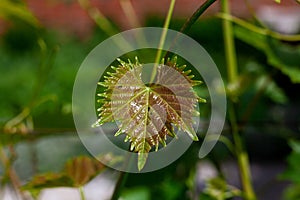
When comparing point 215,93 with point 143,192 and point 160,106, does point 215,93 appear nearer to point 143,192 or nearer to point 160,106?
point 143,192

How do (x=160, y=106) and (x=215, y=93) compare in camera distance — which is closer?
(x=160, y=106)

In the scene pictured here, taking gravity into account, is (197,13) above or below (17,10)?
below

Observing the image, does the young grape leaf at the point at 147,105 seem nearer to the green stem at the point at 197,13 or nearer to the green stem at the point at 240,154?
the green stem at the point at 197,13

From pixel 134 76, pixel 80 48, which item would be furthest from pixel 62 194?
pixel 80 48

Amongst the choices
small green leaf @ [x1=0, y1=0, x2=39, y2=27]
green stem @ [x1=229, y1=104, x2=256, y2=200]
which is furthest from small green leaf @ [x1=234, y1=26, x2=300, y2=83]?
small green leaf @ [x1=0, y1=0, x2=39, y2=27]

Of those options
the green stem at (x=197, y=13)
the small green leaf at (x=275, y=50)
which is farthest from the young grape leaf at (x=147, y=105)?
the small green leaf at (x=275, y=50)

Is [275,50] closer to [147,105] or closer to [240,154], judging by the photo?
[240,154]

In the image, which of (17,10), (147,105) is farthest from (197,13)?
(17,10)

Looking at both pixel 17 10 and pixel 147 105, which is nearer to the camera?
pixel 147 105

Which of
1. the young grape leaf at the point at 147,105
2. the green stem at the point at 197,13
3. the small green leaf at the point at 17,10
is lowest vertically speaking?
the young grape leaf at the point at 147,105
